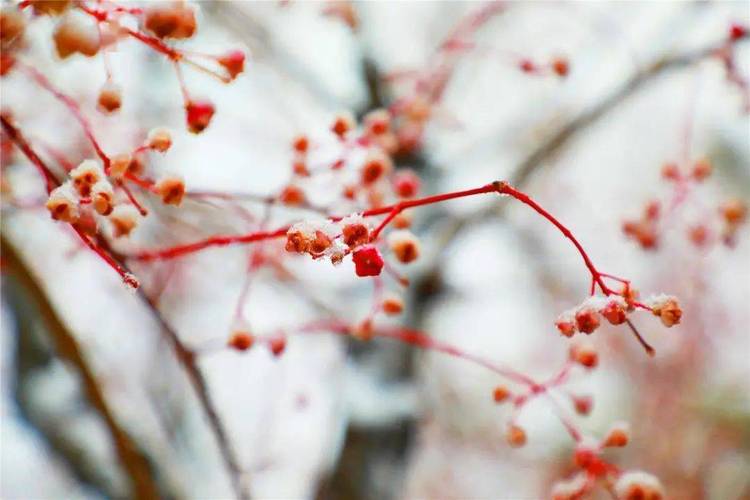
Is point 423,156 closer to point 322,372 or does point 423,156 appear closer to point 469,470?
point 322,372

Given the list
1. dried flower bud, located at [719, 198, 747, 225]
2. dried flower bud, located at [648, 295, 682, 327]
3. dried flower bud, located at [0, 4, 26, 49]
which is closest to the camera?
dried flower bud, located at [0, 4, 26, 49]

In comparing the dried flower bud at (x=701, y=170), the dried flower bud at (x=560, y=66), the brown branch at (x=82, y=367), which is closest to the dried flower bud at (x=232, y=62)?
the brown branch at (x=82, y=367)

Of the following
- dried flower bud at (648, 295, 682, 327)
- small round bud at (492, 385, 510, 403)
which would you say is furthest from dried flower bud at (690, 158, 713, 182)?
dried flower bud at (648, 295, 682, 327)

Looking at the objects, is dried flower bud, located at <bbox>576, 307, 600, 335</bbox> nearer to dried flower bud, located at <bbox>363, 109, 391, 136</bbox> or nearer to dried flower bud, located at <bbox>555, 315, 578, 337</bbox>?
dried flower bud, located at <bbox>555, 315, 578, 337</bbox>

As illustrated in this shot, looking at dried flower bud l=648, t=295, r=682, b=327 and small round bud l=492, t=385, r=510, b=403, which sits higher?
small round bud l=492, t=385, r=510, b=403

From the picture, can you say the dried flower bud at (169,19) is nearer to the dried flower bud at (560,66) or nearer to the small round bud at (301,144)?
the small round bud at (301,144)

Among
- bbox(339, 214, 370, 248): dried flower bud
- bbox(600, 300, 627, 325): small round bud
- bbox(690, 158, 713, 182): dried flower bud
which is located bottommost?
bbox(600, 300, 627, 325): small round bud
